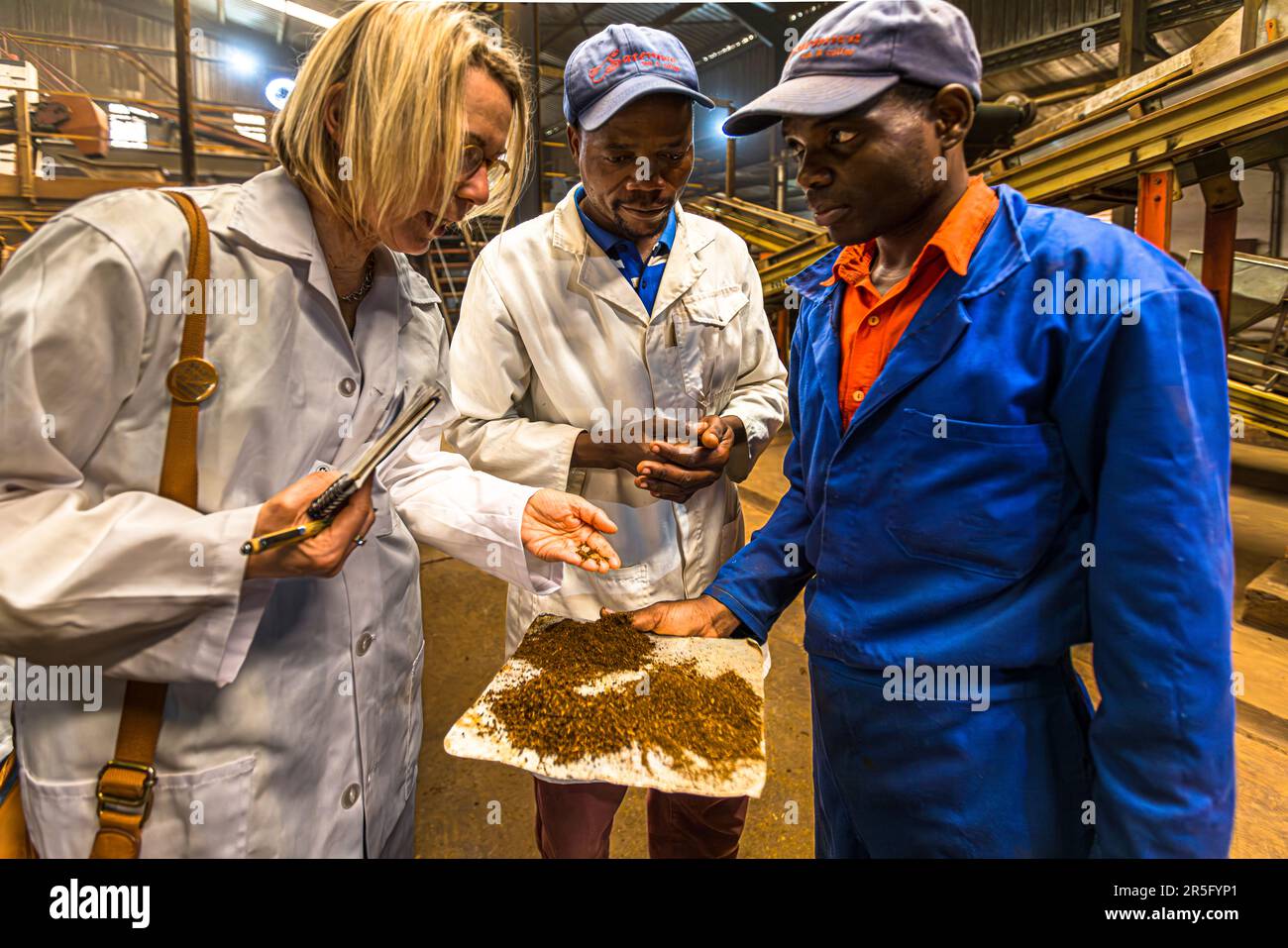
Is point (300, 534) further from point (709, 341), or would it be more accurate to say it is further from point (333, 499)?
point (709, 341)

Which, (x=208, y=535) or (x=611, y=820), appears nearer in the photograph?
(x=208, y=535)

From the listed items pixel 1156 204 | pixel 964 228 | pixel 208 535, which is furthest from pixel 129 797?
pixel 1156 204

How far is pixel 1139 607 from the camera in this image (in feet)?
2.48

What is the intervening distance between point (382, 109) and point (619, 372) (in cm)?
72

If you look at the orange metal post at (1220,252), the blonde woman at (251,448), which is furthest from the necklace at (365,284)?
the orange metal post at (1220,252)

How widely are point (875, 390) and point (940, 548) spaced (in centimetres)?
24

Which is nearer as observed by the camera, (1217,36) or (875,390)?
(875,390)

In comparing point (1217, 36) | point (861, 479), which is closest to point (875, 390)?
point (861, 479)

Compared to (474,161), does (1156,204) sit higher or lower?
higher

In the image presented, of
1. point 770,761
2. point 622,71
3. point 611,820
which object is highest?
point 622,71

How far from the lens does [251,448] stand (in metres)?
0.82

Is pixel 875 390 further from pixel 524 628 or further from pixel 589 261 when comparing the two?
pixel 524 628

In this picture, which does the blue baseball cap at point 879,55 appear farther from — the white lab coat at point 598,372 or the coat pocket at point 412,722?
the coat pocket at point 412,722

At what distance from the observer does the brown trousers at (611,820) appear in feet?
4.96
